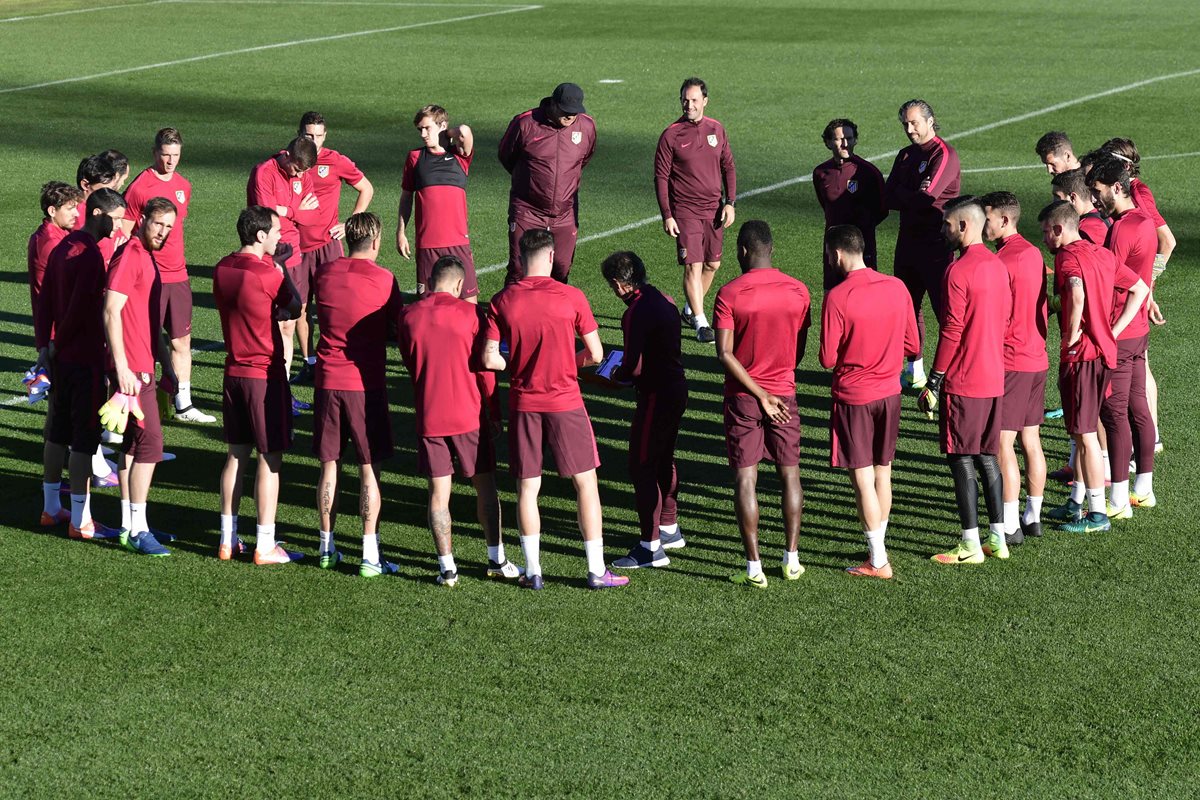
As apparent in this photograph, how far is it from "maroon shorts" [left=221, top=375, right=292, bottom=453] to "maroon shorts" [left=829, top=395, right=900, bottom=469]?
3164 mm

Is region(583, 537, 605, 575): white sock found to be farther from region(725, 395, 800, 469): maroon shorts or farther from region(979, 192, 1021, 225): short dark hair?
region(979, 192, 1021, 225): short dark hair

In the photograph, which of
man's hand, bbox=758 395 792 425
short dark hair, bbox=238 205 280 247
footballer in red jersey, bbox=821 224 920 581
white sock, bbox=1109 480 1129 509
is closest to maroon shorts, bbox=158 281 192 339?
short dark hair, bbox=238 205 280 247

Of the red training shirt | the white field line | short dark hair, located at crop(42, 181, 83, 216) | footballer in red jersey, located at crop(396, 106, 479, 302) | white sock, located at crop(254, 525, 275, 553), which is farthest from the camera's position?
the white field line

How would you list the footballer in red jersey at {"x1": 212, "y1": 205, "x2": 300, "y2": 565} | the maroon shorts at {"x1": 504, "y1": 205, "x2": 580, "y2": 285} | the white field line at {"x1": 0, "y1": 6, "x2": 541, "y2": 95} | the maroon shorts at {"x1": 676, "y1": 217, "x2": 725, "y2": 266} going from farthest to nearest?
1. the white field line at {"x1": 0, "y1": 6, "x2": 541, "y2": 95}
2. the maroon shorts at {"x1": 676, "y1": 217, "x2": 725, "y2": 266}
3. the maroon shorts at {"x1": 504, "y1": 205, "x2": 580, "y2": 285}
4. the footballer in red jersey at {"x1": 212, "y1": 205, "x2": 300, "y2": 565}

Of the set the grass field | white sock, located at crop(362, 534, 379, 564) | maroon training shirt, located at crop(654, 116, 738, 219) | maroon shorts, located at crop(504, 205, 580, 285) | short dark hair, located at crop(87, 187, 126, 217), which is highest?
short dark hair, located at crop(87, 187, 126, 217)

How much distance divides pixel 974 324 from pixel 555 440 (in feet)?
8.07

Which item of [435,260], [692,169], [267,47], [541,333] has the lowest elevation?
[435,260]

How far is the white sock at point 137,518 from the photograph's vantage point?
9156mm

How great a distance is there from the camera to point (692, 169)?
14352 millimetres

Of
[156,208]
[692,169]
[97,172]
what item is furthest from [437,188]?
[156,208]

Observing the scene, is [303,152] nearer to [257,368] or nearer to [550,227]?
[550,227]

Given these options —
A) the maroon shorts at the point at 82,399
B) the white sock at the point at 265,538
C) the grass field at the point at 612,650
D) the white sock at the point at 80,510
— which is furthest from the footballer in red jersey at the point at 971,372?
the white sock at the point at 80,510

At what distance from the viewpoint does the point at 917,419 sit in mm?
12078

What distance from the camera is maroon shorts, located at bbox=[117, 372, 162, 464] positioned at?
906 centimetres
